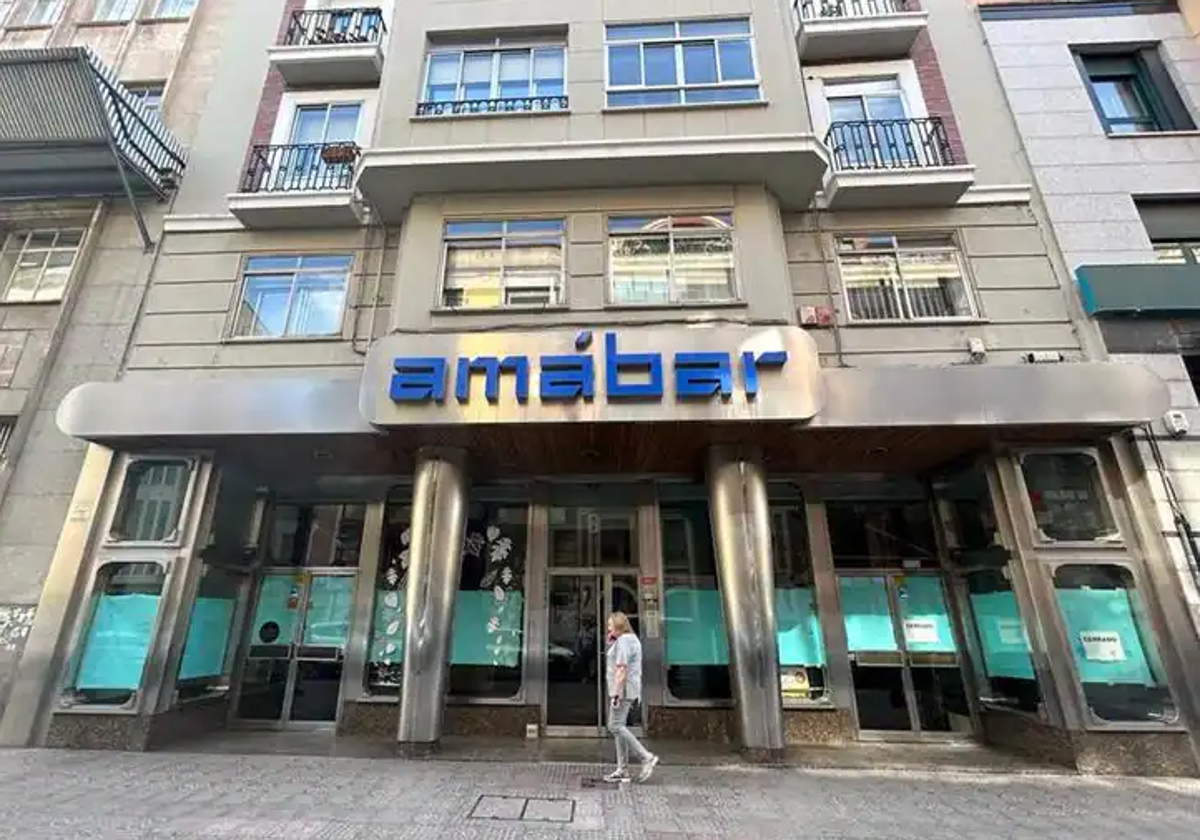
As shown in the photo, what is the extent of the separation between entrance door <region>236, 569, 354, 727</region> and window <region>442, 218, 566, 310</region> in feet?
17.0

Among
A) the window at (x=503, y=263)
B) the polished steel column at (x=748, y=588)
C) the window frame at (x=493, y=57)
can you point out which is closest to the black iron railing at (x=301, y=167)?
the window frame at (x=493, y=57)

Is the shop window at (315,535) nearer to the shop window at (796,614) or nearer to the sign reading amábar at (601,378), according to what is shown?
the sign reading amábar at (601,378)

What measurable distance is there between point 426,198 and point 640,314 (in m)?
4.08

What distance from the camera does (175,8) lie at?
12812mm

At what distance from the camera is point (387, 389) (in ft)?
25.0

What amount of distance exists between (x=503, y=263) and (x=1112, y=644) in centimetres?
1021

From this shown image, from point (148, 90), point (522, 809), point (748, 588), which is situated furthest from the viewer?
point (148, 90)

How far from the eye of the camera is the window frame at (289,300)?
9500 millimetres

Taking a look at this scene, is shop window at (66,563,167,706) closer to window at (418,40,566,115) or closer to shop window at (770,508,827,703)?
window at (418,40,566,115)

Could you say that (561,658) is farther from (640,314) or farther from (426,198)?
(426,198)

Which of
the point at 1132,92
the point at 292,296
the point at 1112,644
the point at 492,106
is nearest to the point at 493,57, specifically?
the point at 492,106

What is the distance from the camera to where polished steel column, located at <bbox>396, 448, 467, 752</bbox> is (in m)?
7.42

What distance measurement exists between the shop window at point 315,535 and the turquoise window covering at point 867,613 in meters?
8.19

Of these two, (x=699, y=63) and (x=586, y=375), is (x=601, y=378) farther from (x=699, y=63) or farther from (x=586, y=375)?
(x=699, y=63)
